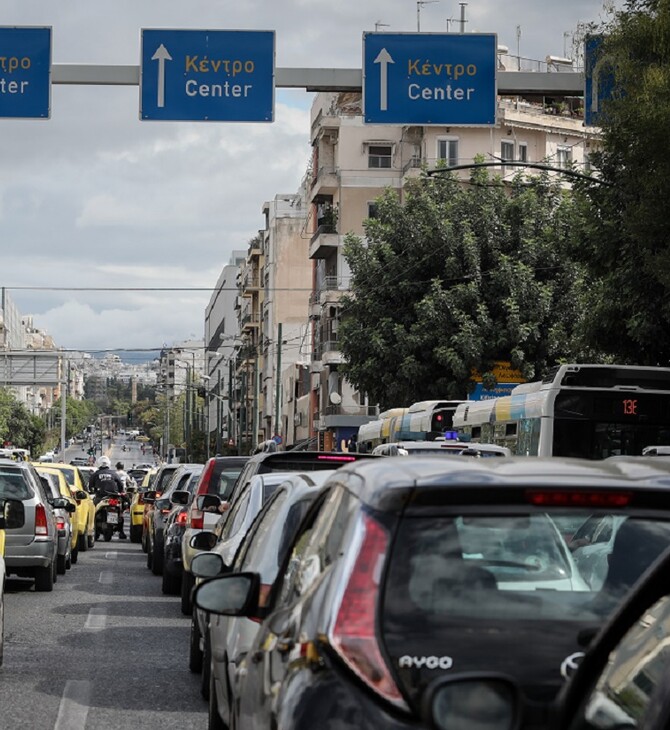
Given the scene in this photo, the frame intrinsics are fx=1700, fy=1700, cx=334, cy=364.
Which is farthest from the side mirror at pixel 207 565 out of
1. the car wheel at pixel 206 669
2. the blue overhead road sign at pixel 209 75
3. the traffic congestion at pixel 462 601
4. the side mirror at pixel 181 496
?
the blue overhead road sign at pixel 209 75

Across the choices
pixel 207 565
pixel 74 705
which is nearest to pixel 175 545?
pixel 74 705

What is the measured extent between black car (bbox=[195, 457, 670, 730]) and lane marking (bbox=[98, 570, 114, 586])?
1742cm

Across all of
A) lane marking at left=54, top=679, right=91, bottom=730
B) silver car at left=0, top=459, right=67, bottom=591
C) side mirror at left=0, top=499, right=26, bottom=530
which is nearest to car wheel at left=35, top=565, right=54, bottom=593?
silver car at left=0, top=459, right=67, bottom=591

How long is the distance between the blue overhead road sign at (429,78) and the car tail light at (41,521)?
608 centimetres

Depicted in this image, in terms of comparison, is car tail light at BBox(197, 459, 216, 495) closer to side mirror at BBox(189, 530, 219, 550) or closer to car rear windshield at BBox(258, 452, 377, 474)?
car rear windshield at BBox(258, 452, 377, 474)

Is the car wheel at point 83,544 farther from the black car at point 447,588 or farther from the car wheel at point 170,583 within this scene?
the black car at point 447,588

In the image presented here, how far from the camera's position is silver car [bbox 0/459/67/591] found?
62.5 feet

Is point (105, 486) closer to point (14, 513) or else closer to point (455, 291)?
point (455, 291)

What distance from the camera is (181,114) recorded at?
20719mm

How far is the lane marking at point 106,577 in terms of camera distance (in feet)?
72.9

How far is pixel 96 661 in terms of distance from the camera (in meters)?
12.7

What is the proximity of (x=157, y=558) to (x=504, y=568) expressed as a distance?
19.2 metres

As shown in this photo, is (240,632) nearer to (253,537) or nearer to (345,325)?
(253,537)

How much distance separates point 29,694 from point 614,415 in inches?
574
